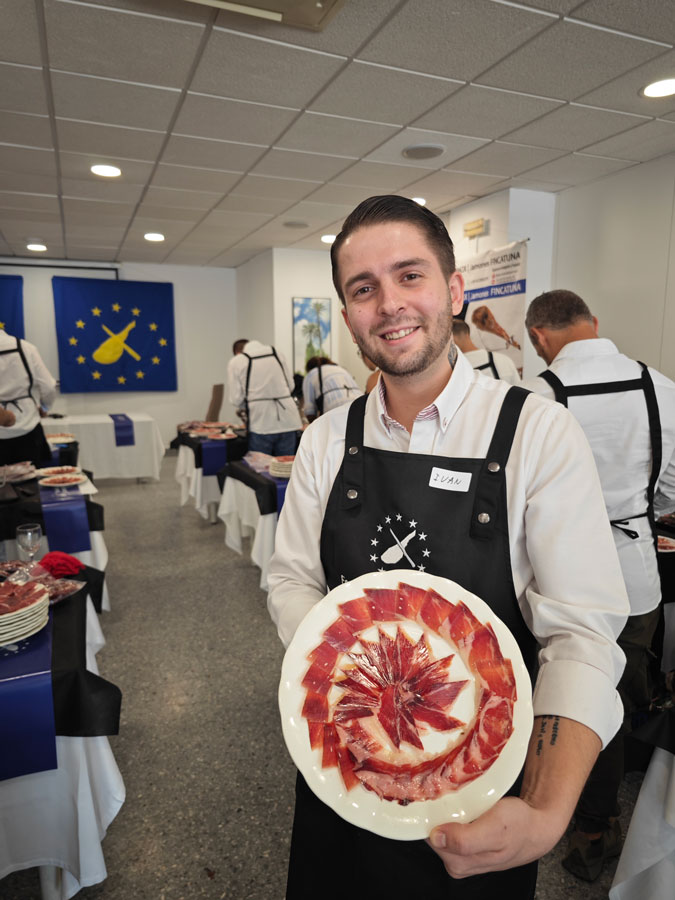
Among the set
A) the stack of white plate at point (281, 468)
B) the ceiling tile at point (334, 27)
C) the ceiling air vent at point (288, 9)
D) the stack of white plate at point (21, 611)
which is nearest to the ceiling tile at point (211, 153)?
the ceiling tile at point (334, 27)

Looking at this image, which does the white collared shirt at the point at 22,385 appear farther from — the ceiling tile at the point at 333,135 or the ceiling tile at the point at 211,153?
the ceiling tile at the point at 333,135

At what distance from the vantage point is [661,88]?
2771 millimetres

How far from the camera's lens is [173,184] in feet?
14.3

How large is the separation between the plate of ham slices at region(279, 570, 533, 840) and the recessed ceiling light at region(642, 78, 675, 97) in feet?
10.1

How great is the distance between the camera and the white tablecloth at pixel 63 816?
54.6 inches

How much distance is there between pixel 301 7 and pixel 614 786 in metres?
2.71

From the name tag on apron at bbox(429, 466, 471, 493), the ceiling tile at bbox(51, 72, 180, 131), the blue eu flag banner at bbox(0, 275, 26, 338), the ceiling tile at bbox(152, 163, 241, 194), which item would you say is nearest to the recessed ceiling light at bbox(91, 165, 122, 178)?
the ceiling tile at bbox(152, 163, 241, 194)

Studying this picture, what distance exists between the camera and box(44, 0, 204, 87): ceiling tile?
6.99 feet

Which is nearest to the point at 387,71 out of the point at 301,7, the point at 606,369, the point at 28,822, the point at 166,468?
the point at 301,7

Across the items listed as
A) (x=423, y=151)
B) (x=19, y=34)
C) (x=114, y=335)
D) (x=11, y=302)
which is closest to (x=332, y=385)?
(x=423, y=151)

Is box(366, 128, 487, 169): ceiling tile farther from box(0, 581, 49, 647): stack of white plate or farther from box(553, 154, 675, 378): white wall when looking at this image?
box(0, 581, 49, 647): stack of white plate

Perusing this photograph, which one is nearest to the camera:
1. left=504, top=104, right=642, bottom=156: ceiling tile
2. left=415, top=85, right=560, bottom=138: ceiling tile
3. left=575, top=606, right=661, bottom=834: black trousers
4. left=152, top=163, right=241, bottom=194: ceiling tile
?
left=575, top=606, right=661, bottom=834: black trousers

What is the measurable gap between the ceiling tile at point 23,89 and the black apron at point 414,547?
2723mm

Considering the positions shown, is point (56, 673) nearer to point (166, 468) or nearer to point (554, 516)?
point (554, 516)
